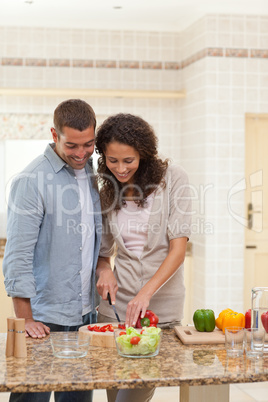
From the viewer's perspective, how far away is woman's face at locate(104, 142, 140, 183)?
7.72 feet

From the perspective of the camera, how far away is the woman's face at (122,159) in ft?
7.72

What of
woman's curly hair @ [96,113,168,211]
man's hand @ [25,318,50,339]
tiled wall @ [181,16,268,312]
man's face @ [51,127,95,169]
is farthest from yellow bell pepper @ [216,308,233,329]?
tiled wall @ [181,16,268,312]

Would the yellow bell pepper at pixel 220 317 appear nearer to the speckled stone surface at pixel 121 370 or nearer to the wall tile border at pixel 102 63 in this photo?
the speckled stone surface at pixel 121 370

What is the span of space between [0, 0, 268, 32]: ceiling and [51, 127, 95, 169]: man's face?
277 cm

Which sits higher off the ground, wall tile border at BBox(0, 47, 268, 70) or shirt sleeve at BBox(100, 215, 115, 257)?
wall tile border at BBox(0, 47, 268, 70)

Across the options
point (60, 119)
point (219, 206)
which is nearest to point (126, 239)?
point (60, 119)

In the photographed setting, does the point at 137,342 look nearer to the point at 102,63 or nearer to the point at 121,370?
the point at 121,370

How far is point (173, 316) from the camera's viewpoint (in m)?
2.45

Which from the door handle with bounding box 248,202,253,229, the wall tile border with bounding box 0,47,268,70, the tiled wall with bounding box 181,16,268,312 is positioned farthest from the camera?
the wall tile border with bounding box 0,47,268,70

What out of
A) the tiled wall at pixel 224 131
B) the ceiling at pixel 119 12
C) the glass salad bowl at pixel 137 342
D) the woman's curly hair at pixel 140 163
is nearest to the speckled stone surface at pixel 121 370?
the glass salad bowl at pixel 137 342

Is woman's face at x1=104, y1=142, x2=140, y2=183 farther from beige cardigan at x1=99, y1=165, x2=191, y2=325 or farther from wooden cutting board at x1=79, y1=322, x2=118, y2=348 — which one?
wooden cutting board at x1=79, y1=322, x2=118, y2=348

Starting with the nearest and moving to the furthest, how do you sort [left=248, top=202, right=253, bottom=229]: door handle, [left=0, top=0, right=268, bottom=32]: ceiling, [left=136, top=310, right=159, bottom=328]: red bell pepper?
[left=136, top=310, right=159, bottom=328]: red bell pepper
[left=0, top=0, right=268, bottom=32]: ceiling
[left=248, top=202, right=253, bottom=229]: door handle

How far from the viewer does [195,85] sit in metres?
5.21

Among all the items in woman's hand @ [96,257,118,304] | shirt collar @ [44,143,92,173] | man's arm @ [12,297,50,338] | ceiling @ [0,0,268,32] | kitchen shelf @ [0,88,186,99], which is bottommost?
man's arm @ [12,297,50,338]
